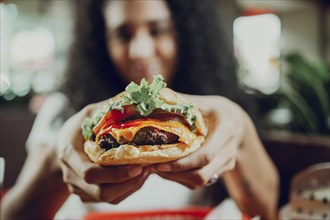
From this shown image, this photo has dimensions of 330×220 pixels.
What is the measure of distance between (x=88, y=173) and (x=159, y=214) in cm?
34

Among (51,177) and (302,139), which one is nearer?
(51,177)

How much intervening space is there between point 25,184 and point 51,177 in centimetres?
13

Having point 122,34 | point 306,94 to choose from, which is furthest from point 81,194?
point 306,94

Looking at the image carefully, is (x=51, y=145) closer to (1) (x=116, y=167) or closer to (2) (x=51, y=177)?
(2) (x=51, y=177)

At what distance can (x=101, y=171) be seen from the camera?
60 cm

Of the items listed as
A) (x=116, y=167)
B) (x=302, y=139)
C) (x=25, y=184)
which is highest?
(x=116, y=167)

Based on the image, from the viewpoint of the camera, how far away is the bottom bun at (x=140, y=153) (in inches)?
22.3

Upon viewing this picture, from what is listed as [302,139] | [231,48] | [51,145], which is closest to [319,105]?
[302,139]

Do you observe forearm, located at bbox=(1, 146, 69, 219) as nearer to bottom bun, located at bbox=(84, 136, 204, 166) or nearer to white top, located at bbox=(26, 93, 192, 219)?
white top, located at bbox=(26, 93, 192, 219)

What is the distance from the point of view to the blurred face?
2.42 feet

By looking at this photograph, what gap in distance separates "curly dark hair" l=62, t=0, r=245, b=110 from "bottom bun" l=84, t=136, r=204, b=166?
14cm

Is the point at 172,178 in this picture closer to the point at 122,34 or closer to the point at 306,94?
the point at 122,34

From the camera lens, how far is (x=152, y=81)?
614 mm

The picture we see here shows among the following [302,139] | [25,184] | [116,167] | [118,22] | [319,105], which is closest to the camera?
[116,167]
